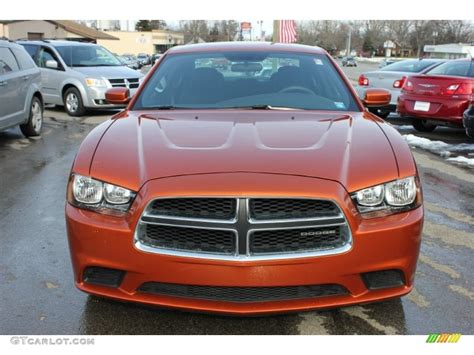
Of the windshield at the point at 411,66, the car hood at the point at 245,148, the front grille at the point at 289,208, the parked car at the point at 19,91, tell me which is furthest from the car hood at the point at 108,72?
the front grille at the point at 289,208

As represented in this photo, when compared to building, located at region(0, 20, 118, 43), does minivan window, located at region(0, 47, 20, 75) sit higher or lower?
higher

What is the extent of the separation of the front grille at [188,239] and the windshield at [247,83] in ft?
4.94

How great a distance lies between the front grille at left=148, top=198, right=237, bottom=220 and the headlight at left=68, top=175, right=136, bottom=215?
0.17m

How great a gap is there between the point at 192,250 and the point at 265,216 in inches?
15.4

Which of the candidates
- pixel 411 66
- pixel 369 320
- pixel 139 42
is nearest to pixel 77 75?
pixel 411 66

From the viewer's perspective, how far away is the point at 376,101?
4422 millimetres

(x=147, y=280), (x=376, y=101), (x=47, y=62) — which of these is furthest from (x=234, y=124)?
(x=47, y=62)

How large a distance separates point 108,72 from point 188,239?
35.2ft

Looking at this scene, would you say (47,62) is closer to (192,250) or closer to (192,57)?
(192,57)

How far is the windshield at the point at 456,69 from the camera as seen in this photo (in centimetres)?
973

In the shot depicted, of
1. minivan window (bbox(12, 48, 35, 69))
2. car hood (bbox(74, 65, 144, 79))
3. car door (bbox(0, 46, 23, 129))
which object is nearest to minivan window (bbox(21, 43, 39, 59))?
car hood (bbox(74, 65, 144, 79))

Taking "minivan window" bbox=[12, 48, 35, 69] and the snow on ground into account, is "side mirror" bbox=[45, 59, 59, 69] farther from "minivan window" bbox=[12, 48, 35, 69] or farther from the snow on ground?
the snow on ground
